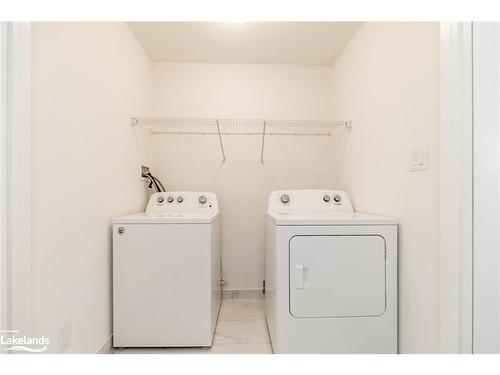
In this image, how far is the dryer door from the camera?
1549 mm

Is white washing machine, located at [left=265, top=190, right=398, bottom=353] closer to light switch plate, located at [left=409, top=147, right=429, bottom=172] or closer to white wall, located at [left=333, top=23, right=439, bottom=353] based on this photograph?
white wall, located at [left=333, top=23, right=439, bottom=353]

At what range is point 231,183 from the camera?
270cm

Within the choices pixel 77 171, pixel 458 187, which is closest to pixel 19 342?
pixel 77 171

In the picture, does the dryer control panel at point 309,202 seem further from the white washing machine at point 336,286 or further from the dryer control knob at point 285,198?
the white washing machine at point 336,286

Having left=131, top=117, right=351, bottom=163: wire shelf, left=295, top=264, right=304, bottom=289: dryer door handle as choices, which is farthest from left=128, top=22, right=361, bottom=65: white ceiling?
left=295, top=264, right=304, bottom=289: dryer door handle

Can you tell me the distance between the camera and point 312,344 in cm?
154

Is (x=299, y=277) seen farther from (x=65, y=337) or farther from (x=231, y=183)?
(x=231, y=183)

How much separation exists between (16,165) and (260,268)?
2.12 m

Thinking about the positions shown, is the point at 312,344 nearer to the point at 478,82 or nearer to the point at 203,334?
the point at 203,334

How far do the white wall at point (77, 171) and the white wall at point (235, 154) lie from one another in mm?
650

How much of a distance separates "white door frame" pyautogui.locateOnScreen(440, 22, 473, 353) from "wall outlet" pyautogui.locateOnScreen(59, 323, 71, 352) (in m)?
1.66

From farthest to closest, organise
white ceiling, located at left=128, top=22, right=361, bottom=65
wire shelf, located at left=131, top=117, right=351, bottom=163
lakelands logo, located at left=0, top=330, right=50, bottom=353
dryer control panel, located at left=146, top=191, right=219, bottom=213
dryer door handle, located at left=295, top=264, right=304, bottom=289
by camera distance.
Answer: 1. wire shelf, located at left=131, top=117, right=351, bottom=163
2. dryer control panel, located at left=146, top=191, right=219, bottom=213
3. white ceiling, located at left=128, top=22, right=361, bottom=65
4. dryer door handle, located at left=295, top=264, right=304, bottom=289
5. lakelands logo, located at left=0, top=330, right=50, bottom=353
